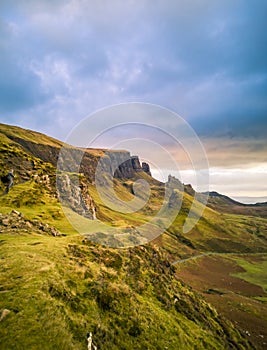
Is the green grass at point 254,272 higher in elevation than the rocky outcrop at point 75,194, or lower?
lower

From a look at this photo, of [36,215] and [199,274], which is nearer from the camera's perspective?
[36,215]

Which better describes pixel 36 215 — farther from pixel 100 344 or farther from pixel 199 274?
pixel 199 274

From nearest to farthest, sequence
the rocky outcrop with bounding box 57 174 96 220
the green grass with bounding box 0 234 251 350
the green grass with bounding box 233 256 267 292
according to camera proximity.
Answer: the green grass with bounding box 0 234 251 350, the rocky outcrop with bounding box 57 174 96 220, the green grass with bounding box 233 256 267 292

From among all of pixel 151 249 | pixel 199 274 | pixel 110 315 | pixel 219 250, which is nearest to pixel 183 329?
pixel 110 315

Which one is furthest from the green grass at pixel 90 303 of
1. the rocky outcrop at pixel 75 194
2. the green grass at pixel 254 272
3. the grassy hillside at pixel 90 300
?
the green grass at pixel 254 272

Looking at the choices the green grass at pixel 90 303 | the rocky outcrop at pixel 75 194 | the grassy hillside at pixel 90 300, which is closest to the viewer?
the green grass at pixel 90 303

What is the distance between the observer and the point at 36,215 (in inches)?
1992

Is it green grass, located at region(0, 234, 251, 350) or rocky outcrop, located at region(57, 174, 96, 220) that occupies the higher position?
rocky outcrop, located at region(57, 174, 96, 220)

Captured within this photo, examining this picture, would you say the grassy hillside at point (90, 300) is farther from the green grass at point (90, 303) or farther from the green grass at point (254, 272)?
the green grass at point (254, 272)

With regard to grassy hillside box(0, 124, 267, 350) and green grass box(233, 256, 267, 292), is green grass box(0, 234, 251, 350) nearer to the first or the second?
A: grassy hillside box(0, 124, 267, 350)

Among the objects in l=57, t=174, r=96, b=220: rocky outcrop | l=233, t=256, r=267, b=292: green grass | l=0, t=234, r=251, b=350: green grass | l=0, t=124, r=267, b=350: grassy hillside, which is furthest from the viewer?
l=233, t=256, r=267, b=292: green grass

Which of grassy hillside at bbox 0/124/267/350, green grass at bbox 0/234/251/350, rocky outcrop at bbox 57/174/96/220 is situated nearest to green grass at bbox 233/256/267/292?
rocky outcrop at bbox 57/174/96/220

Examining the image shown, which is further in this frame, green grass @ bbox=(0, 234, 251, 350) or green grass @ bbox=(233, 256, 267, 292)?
green grass @ bbox=(233, 256, 267, 292)

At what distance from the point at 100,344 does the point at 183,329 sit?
591 inches
